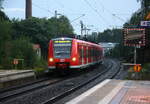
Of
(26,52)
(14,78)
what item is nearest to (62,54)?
(14,78)

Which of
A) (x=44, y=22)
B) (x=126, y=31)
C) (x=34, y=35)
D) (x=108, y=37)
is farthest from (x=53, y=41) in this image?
(x=108, y=37)

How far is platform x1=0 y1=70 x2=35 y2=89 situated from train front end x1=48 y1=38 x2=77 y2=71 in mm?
2245

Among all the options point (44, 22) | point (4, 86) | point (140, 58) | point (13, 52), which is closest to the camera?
point (4, 86)

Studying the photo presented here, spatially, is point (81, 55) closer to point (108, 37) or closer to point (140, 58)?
point (140, 58)

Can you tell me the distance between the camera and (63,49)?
2623 cm

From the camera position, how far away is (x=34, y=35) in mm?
54844

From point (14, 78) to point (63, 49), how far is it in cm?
624

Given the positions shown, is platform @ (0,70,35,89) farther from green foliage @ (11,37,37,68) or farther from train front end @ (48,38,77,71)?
green foliage @ (11,37,37,68)

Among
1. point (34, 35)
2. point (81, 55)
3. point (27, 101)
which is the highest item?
point (34, 35)

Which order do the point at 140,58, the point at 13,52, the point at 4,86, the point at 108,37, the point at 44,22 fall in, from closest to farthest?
the point at 4,86 → the point at 13,52 → the point at 140,58 → the point at 44,22 → the point at 108,37

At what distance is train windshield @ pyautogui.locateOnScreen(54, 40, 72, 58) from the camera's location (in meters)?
26.1

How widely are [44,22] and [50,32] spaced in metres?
3.63

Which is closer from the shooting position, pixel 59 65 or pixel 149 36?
pixel 59 65

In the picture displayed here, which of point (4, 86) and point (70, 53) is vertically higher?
point (70, 53)
